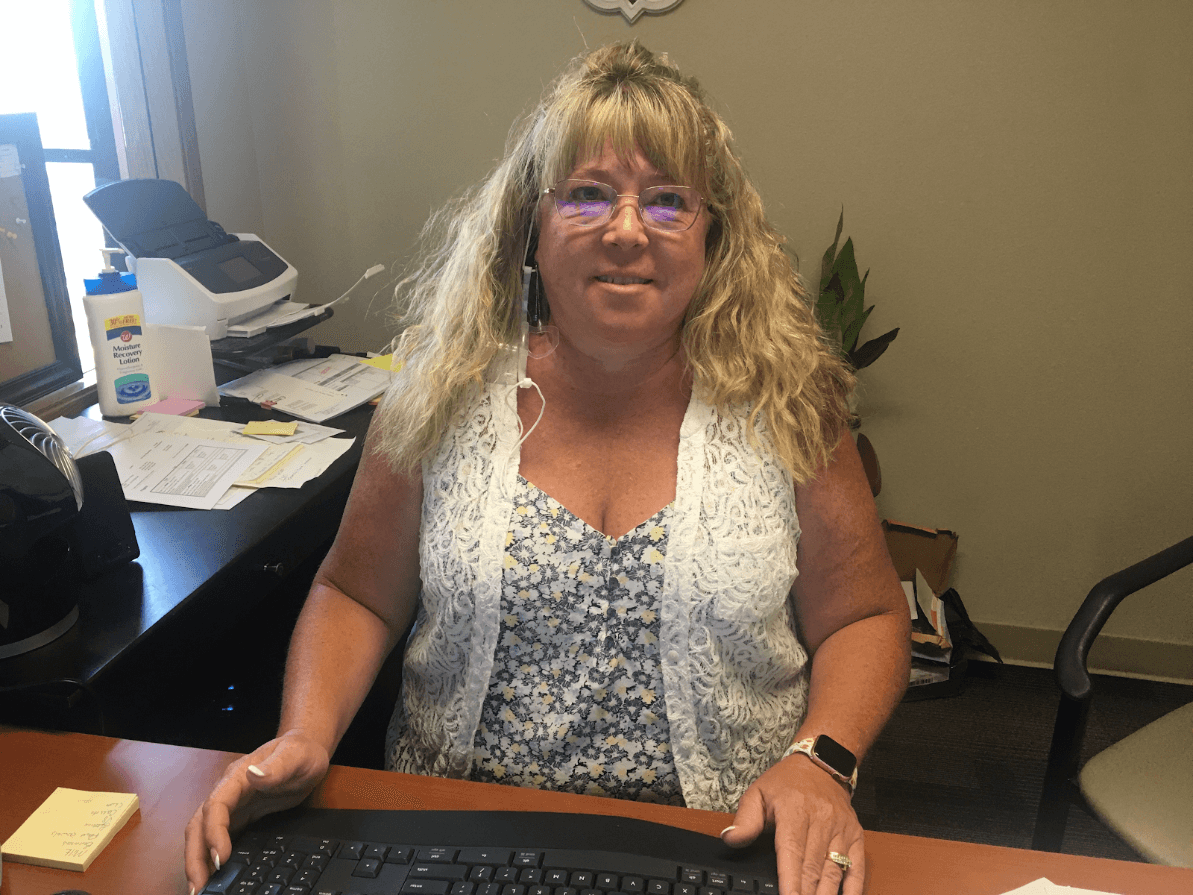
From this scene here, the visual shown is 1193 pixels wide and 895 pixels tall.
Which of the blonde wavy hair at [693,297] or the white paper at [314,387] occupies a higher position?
the blonde wavy hair at [693,297]

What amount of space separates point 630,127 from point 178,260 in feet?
3.96

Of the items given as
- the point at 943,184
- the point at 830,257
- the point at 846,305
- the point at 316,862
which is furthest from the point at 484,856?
the point at 943,184

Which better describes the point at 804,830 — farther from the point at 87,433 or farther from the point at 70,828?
the point at 87,433

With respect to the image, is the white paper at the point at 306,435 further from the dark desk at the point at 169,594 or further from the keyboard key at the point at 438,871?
the keyboard key at the point at 438,871

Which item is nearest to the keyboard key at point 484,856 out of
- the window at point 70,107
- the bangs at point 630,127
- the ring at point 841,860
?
the ring at point 841,860

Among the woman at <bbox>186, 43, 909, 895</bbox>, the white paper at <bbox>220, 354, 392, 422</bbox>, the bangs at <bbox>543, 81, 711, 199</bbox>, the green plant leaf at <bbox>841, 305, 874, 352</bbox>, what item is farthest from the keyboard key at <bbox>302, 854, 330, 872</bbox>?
the green plant leaf at <bbox>841, 305, 874, 352</bbox>

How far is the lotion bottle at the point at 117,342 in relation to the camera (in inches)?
68.3

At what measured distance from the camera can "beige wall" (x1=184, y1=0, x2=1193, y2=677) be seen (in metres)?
2.31

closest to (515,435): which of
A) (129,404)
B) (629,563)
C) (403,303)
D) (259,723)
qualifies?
(629,563)

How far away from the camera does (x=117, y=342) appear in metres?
1.77

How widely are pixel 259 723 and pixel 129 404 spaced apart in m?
0.68

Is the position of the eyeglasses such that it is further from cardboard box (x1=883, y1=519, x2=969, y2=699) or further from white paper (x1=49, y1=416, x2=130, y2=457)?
cardboard box (x1=883, y1=519, x2=969, y2=699)

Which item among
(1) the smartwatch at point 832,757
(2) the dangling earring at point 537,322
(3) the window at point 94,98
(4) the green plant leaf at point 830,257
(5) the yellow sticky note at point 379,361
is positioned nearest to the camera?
(1) the smartwatch at point 832,757

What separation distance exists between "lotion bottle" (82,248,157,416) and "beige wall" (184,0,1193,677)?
0.76m
